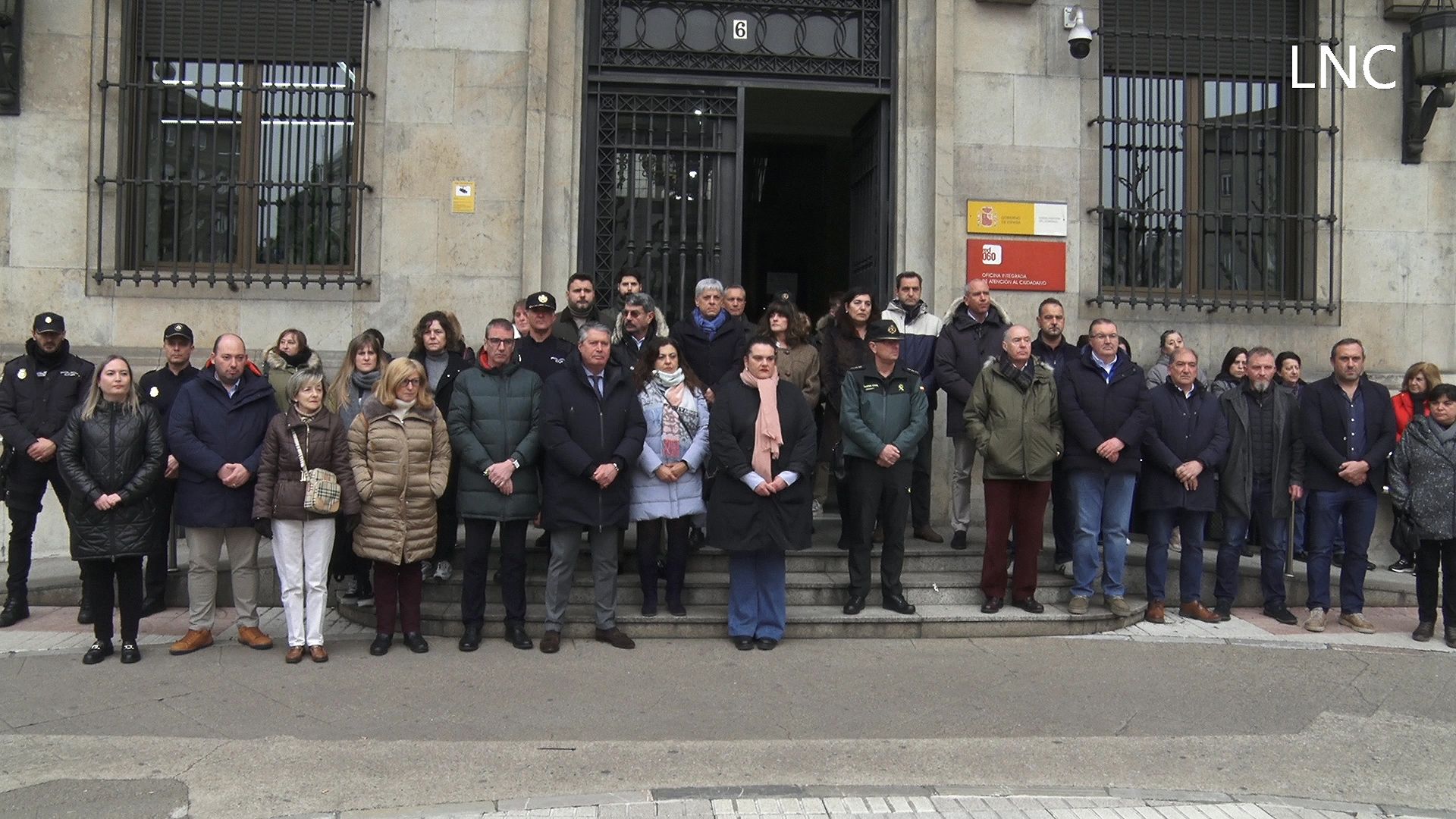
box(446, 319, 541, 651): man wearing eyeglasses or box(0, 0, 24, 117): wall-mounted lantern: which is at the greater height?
box(0, 0, 24, 117): wall-mounted lantern

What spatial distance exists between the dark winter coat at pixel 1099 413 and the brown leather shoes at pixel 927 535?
127 cm

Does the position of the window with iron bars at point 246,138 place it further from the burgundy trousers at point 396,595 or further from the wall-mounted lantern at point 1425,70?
the wall-mounted lantern at point 1425,70

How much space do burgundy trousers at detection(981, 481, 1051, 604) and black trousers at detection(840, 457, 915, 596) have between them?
1.98 ft

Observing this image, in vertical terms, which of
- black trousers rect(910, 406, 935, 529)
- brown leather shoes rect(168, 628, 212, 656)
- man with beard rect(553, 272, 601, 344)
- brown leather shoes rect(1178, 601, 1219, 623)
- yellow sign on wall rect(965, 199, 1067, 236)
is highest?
yellow sign on wall rect(965, 199, 1067, 236)

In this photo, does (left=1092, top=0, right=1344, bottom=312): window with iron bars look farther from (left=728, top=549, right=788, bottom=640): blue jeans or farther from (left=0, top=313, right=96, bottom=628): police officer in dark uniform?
(left=0, top=313, right=96, bottom=628): police officer in dark uniform

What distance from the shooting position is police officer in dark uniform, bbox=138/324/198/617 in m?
7.04

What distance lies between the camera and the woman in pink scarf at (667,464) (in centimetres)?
704

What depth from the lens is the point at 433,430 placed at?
683 centimetres

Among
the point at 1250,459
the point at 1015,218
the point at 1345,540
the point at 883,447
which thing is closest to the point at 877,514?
the point at 883,447

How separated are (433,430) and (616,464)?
113 centimetres

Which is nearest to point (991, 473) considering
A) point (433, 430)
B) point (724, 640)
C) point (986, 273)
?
point (724, 640)

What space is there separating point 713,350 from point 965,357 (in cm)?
189

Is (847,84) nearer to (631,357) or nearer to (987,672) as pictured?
(631,357)

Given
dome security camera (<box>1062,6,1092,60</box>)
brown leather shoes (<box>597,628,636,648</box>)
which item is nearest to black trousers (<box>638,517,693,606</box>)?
brown leather shoes (<box>597,628,636,648</box>)
